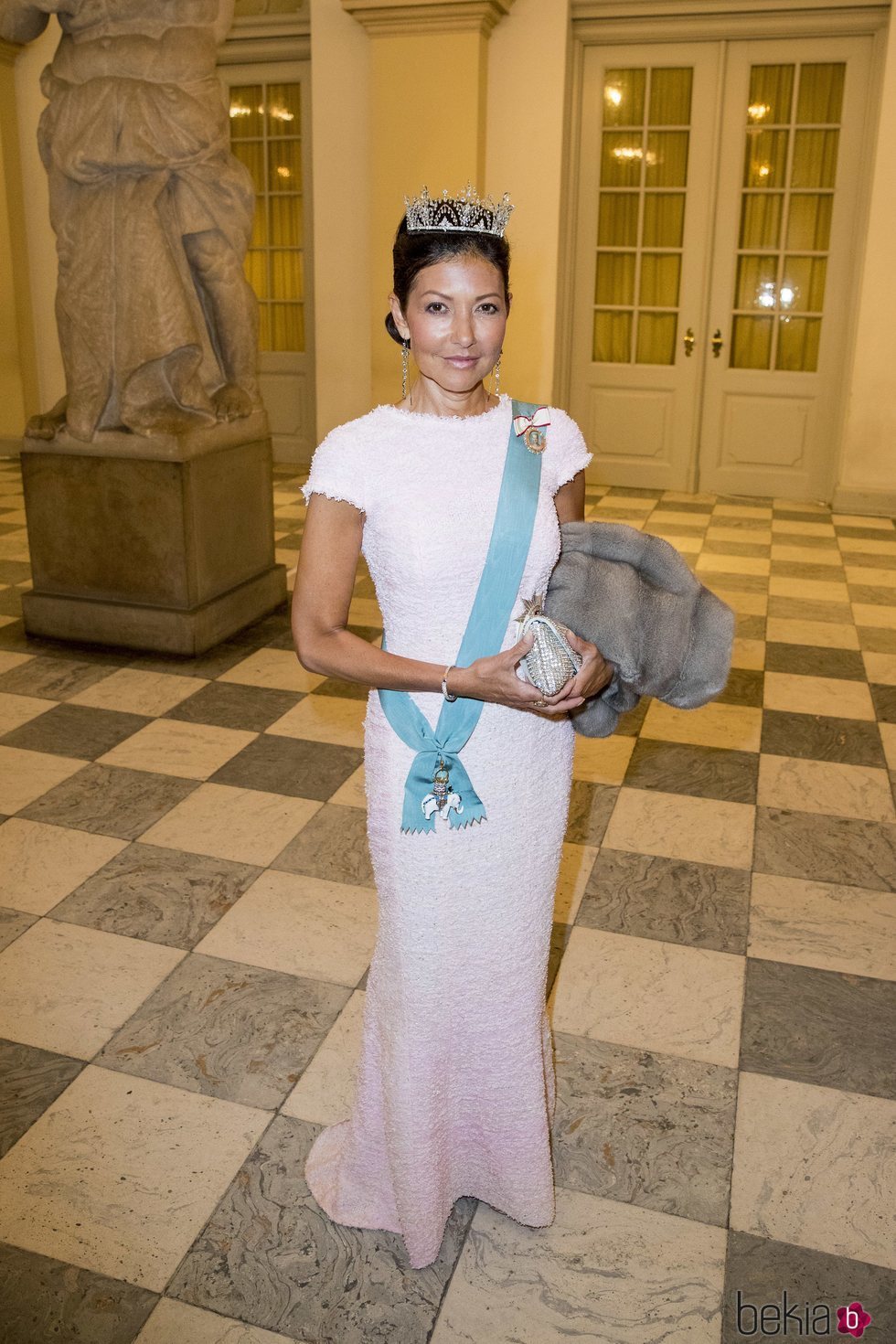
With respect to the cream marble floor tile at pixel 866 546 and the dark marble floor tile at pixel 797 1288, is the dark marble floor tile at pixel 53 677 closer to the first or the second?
the dark marble floor tile at pixel 797 1288

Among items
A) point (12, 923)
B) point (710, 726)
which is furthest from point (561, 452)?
point (710, 726)

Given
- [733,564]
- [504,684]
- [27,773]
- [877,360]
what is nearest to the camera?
[504,684]

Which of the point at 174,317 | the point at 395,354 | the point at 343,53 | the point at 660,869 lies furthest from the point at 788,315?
the point at 660,869

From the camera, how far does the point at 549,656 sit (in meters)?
1.37

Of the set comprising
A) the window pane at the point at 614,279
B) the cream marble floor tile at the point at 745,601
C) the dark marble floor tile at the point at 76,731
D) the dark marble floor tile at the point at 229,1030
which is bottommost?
the dark marble floor tile at the point at 229,1030

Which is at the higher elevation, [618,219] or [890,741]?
[618,219]

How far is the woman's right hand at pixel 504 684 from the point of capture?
135 centimetres

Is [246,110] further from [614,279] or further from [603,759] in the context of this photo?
[603,759]

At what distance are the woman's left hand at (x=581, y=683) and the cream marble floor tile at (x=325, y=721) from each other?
2.29 meters

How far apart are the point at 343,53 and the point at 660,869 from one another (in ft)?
23.1

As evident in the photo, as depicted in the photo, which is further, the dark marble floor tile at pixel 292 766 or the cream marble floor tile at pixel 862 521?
the cream marble floor tile at pixel 862 521

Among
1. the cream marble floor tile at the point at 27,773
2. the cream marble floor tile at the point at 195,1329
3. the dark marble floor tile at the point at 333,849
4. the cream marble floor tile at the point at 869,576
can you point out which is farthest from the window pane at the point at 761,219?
the cream marble floor tile at the point at 195,1329

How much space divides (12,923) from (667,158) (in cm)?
731

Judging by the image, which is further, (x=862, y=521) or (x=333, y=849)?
(x=862, y=521)
